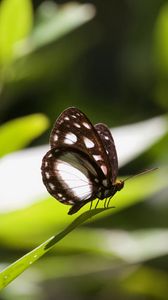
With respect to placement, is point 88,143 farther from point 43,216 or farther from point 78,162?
point 43,216

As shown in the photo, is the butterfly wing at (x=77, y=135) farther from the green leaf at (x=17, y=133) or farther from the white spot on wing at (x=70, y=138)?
the green leaf at (x=17, y=133)

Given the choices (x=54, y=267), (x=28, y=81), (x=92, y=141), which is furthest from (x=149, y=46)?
(x=92, y=141)

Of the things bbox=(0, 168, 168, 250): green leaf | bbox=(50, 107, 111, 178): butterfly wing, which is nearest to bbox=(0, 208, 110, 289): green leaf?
bbox=(50, 107, 111, 178): butterfly wing

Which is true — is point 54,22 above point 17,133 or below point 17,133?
above

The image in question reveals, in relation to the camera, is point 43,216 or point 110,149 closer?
point 110,149

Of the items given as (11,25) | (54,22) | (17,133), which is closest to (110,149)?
(17,133)

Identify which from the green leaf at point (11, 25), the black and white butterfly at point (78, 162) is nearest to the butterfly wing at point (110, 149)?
the black and white butterfly at point (78, 162)

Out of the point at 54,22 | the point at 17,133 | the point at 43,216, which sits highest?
the point at 54,22

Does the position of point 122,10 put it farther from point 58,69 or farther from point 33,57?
point 33,57
